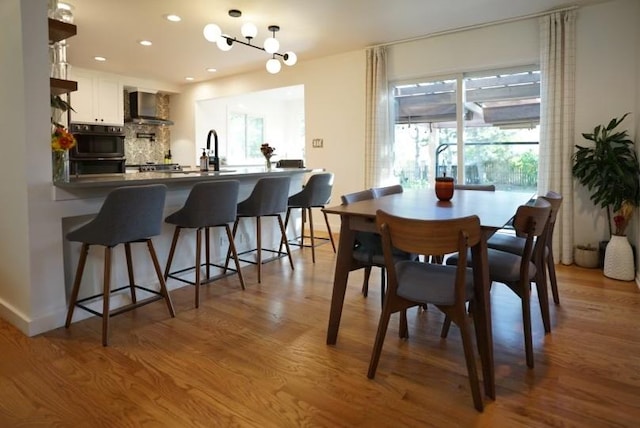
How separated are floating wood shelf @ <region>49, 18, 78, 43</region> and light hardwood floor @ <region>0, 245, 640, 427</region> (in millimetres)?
1833

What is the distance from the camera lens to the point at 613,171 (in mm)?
3686

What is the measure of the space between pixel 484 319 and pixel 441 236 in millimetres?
469

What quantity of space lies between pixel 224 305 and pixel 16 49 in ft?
6.64

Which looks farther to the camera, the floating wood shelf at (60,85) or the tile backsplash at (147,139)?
the tile backsplash at (147,139)

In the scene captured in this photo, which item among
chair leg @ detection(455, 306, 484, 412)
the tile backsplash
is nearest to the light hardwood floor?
chair leg @ detection(455, 306, 484, 412)

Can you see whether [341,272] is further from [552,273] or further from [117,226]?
[552,273]

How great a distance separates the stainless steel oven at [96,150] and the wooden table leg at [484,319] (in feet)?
18.6

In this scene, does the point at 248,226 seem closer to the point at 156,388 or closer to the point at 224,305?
the point at 224,305

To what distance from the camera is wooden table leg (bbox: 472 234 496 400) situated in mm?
1819

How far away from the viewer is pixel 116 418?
1.70 metres

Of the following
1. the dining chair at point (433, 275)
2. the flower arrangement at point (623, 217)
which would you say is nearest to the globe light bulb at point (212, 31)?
the dining chair at point (433, 275)

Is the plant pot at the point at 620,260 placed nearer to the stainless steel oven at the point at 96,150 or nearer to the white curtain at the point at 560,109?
the white curtain at the point at 560,109

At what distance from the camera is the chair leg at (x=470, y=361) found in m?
1.72

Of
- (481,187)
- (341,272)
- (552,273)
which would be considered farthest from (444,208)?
(481,187)
